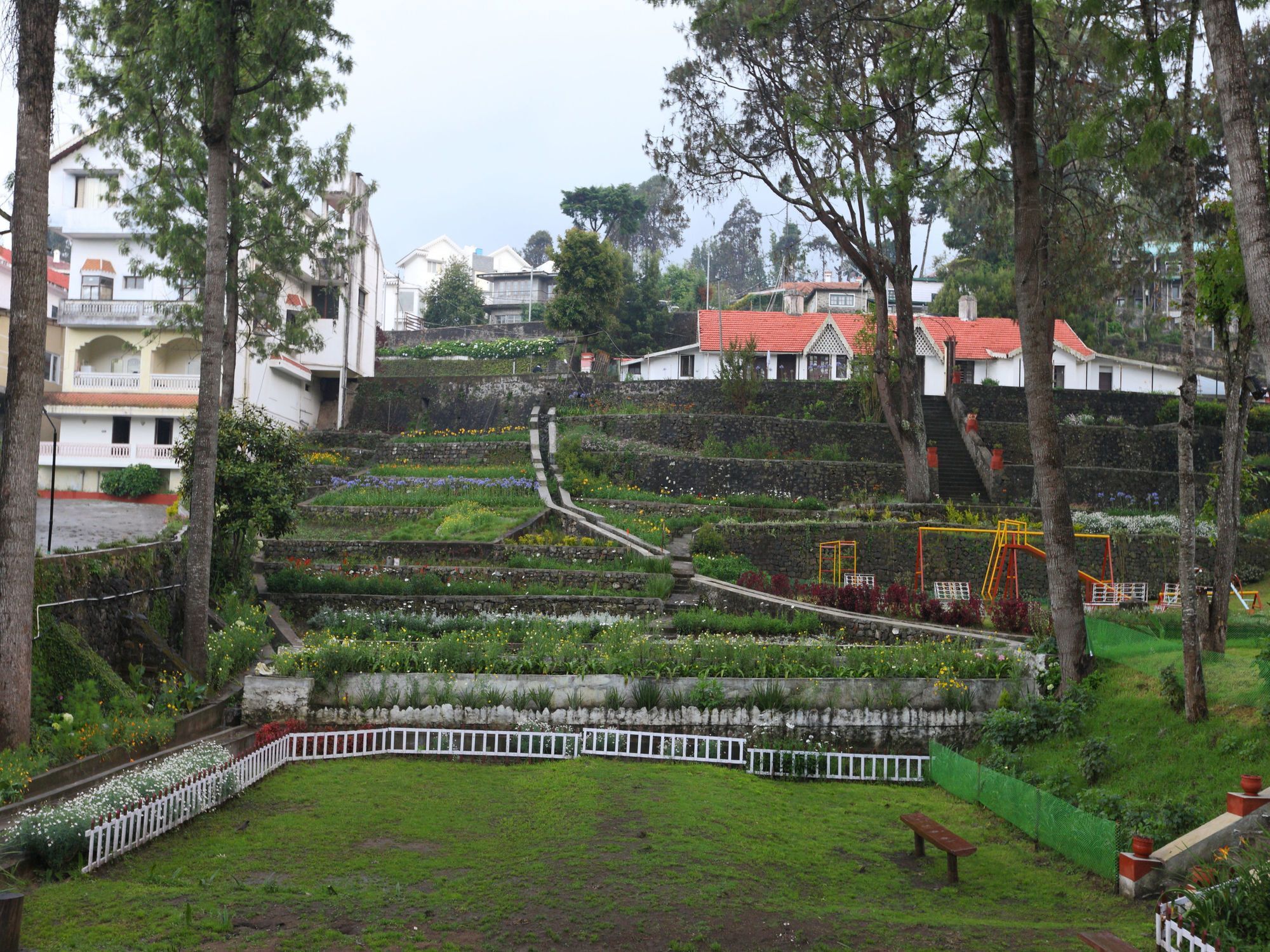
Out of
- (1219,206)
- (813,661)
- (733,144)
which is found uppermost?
(733,144)

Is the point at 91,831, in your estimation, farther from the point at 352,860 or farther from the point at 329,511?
the point at 329,511

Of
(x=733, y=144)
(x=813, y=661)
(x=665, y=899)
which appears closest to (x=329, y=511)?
(x=733, y=144)

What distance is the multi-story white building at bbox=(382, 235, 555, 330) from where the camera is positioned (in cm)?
6531

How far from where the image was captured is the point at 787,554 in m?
24.6

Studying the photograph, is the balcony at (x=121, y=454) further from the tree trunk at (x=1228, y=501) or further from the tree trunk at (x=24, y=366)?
the tree trunk at (x=1228, y=501)

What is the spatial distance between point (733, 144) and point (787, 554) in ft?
34.6

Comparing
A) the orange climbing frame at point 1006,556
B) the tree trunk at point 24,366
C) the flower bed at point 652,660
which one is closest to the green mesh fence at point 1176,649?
the flower bed at point 652,660

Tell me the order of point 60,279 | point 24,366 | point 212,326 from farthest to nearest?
point 60,279, point 212,326, point 24,366

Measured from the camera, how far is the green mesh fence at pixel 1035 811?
29.6 ft

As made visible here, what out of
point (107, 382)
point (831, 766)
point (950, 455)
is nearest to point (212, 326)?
point (831, 766)

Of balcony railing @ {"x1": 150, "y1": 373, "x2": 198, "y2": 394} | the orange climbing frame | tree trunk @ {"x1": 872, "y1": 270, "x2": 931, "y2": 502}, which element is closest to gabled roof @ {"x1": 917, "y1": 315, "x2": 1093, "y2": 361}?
tree trunk @ {"x1": 872, "y1": 270, "x2": 931, "y2": 502}

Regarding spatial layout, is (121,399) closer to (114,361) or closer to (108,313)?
(114,361)

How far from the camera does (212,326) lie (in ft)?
49.9

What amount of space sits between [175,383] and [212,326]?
63.1 ft
